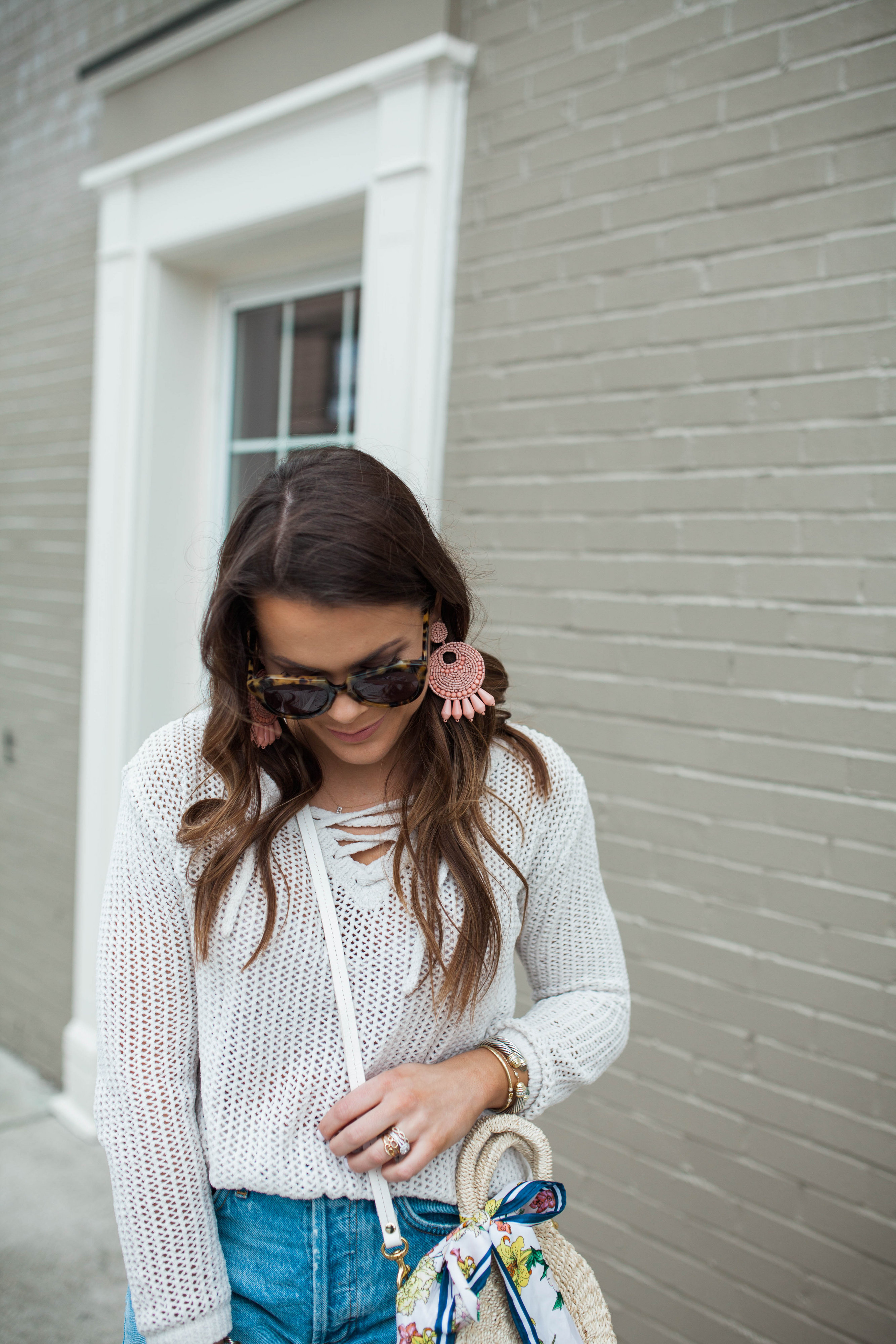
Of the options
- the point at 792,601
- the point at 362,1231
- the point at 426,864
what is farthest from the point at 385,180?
the point at 362,1231

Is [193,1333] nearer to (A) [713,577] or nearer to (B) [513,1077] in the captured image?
(B) [513,1077]

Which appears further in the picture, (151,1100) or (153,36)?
(153,36)

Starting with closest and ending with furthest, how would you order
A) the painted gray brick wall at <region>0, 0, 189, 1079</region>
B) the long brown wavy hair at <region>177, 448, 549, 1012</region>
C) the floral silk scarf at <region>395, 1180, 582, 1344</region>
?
the floral silk scarf at <region>395, 1180, 582, 1344</region> < the long brown wavy hair at <region>177, 448, 549, 1012</region> < the painted gray brick wall at <region>0, 0, 189, 1079</region>

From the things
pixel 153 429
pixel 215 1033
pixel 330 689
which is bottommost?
pixel 215 1033

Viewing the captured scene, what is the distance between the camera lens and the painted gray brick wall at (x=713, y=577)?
2.18 meters

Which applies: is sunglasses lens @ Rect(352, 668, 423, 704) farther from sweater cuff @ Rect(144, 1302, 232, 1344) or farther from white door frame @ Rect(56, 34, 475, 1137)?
white door frame @ Rect(56, 34, 475, 1137)

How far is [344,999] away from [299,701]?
385 mm

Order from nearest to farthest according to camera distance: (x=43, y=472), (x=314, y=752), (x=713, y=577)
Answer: (x=314, y=752) → (x=713, y=577) → (x=43, y=472)

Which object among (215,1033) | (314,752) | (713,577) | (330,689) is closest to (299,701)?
(330,689)

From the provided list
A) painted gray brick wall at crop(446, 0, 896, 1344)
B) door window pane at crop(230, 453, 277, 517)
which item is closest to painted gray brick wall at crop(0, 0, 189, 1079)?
door window pane at crop(230, 453, 277, 517)

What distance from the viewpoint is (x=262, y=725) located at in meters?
1.39

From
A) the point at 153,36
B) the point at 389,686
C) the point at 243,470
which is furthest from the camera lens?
the point at 243,470

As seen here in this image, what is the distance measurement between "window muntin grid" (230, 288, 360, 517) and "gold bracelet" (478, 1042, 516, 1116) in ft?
8.22

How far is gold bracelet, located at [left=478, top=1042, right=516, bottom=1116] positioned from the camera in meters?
1.38
